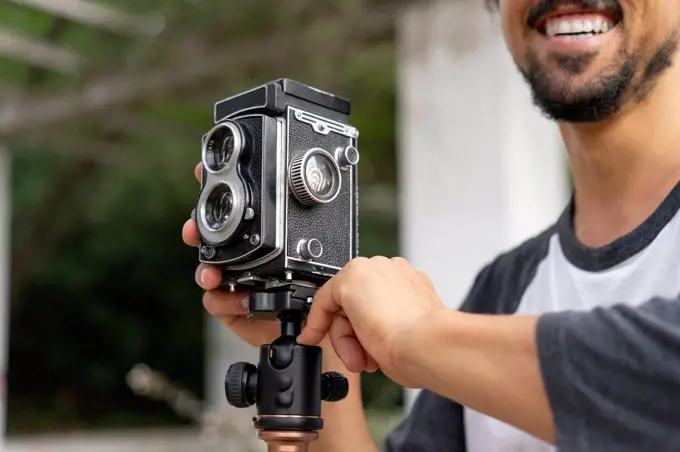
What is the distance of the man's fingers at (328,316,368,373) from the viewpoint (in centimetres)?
85

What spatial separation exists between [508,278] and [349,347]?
386 mm

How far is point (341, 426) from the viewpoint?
1.08 m

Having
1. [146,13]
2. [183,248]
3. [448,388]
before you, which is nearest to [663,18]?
[448,388]

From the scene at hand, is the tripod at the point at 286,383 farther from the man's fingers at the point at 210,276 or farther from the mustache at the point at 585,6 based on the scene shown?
the mustache at the point at 585,6

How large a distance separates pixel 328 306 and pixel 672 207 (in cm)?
38

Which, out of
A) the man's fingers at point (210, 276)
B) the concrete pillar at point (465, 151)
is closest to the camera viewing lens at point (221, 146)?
the man's fingers at point (210, 276)

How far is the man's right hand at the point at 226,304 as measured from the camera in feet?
3.15

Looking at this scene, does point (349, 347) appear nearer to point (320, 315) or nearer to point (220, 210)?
point (320, 315)

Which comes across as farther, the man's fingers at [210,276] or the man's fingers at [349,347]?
the man's fingers at [210,276]

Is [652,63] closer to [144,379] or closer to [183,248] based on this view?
[144,379]

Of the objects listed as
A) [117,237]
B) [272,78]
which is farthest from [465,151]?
[117,237]

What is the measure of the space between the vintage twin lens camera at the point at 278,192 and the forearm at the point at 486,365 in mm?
204

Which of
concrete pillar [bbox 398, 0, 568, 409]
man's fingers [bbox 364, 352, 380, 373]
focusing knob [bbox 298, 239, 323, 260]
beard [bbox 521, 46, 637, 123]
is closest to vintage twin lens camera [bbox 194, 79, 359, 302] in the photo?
focusing knob [bbox 298, 239, 323, 260]

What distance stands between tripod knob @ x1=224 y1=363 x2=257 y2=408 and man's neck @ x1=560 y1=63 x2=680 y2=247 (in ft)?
1.41
